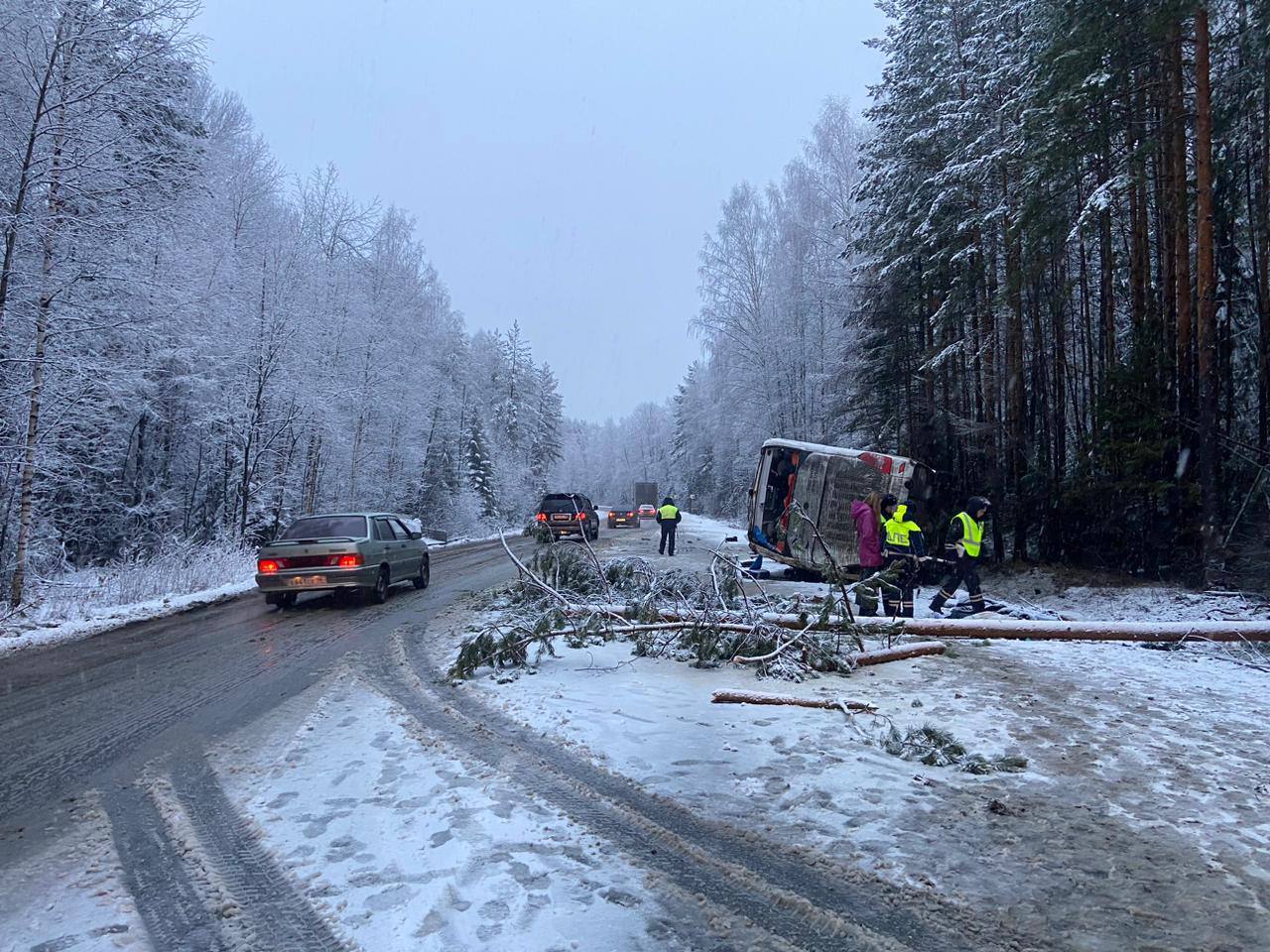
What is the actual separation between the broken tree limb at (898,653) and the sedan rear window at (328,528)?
8524 millimetres

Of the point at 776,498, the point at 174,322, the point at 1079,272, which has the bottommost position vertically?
the point at 776,498

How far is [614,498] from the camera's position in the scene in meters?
118

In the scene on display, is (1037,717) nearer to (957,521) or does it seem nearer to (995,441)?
(957,521)

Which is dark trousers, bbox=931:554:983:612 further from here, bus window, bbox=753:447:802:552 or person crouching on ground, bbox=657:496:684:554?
person crouching on ground, bbox=657:496:684:554

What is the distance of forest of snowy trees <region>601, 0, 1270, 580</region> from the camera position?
442 inches

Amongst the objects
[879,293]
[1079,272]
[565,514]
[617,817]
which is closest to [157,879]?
[617,817]

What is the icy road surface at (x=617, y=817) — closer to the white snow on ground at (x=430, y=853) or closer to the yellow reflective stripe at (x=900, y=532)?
the white snow on ground at (x=430, y=853)

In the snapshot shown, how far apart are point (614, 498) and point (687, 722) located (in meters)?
113

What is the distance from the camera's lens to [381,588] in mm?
12453

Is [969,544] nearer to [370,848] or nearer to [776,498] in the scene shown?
[776,498]

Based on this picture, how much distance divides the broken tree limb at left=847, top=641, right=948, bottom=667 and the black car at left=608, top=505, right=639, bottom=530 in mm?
33734

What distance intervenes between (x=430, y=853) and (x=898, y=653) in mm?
5579

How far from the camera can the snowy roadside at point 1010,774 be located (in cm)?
321

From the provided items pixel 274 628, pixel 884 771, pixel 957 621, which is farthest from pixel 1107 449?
pixel 274 628
